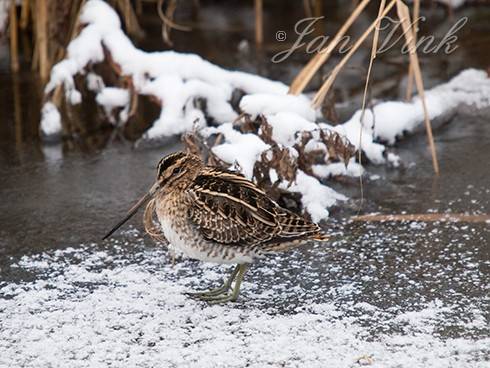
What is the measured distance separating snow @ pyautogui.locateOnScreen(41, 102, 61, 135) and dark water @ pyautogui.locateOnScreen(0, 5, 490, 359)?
111 millimetres

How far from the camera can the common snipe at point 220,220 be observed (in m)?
4.41

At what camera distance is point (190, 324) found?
421 centimetres

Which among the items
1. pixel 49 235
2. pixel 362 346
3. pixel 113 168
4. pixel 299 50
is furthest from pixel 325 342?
pixel 299 50

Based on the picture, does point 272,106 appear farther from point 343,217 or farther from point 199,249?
point 199,249

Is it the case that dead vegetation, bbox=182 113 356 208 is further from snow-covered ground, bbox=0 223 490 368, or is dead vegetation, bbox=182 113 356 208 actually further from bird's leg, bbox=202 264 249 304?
bird's leg, bbox=202 264 249 304

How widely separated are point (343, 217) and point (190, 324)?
1356mm

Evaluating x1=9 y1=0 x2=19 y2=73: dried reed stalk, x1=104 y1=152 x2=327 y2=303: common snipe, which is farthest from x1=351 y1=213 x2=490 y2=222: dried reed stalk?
x1=9 y1=0 x2=19 y2=73: dried reed stalk

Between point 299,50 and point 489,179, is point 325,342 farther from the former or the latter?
point 299,50

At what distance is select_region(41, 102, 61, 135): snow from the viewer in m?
6.44

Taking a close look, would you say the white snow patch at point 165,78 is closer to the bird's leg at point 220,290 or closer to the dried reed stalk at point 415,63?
the dried reed stalk at point 415,63

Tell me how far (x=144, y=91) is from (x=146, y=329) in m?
2.52

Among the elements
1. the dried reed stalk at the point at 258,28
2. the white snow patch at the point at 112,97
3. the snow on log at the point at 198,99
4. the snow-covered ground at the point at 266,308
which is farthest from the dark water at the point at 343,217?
the dried reed stalk at the point at 258,28

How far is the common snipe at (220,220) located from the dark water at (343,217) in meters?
0.20

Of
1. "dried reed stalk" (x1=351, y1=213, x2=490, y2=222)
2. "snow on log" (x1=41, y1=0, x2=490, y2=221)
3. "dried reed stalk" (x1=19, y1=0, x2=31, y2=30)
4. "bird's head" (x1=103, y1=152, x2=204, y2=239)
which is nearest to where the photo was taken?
"bird's head" (x1=103, y1=152, x2=204, y2=239)
